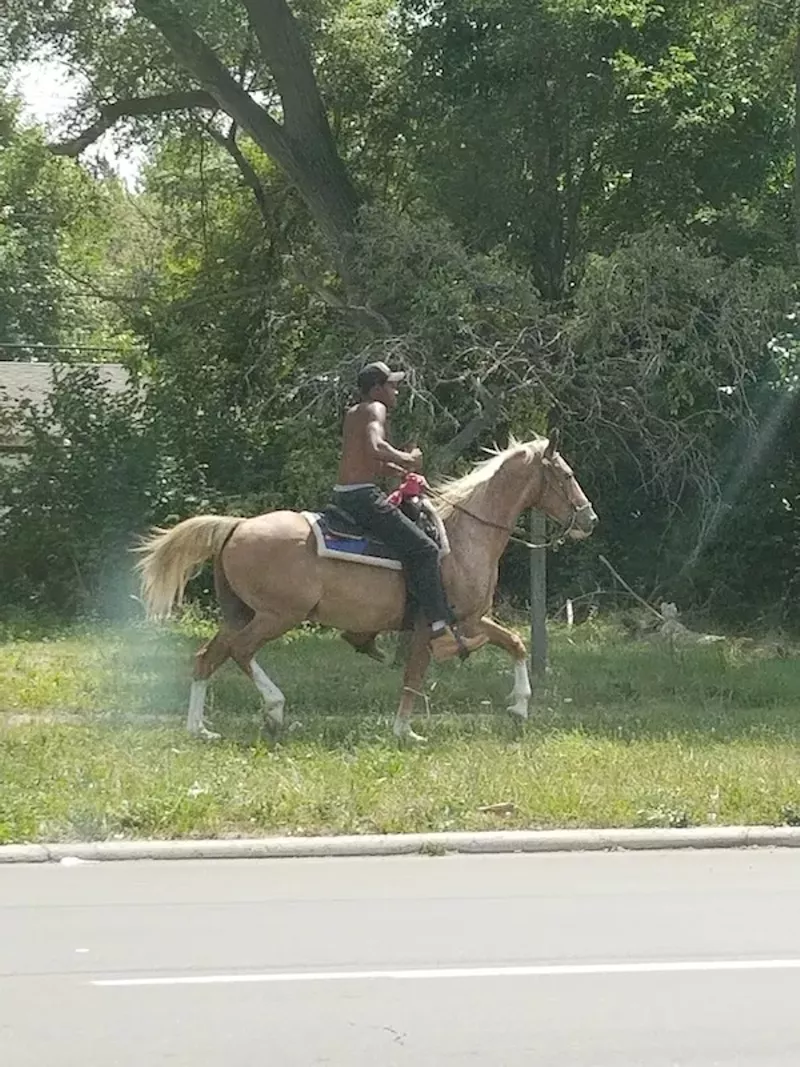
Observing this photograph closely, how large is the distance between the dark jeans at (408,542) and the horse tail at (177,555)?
41.6 inches

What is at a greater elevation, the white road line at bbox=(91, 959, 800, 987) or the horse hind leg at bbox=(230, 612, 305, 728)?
the horse hind leg at bbox=(230, 612, 305, 728)

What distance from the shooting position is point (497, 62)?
22.1m

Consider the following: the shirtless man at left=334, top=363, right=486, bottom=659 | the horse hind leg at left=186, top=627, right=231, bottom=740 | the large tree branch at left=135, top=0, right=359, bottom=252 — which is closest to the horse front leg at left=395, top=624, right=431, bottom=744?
the shirtless man at left=334, top=363, right=486, bottom=659

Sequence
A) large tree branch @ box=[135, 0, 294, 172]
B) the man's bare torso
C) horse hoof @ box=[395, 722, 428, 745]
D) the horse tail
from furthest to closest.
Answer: large tree branch @ box=[135, 0, 294, 172] → the horse tail → the man's bare torso → horse hoof @ box=[395, 722, 428, 745]

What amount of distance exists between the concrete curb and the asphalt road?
138 mm

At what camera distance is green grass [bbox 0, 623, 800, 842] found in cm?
959

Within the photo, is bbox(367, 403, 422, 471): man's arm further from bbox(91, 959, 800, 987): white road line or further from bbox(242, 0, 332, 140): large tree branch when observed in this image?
bbox(242, 0, 332, 140): large tree branch

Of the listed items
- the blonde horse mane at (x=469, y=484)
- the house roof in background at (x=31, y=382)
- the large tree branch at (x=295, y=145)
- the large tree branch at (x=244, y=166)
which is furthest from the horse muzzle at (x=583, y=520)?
the large tree branch at (x=244, y=166)

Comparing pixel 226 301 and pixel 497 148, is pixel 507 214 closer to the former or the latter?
pixel 497 148

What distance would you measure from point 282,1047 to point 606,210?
63.2ft

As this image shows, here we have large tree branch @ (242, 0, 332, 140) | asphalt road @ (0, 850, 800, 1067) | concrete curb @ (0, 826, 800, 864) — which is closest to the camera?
asphalt road @ (0, 850, 800, 1067)

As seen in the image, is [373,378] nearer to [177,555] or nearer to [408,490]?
[408,490]

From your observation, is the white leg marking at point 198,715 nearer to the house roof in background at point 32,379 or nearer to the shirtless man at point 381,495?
the shirtless man at point 381,495

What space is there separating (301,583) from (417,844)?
387cm
